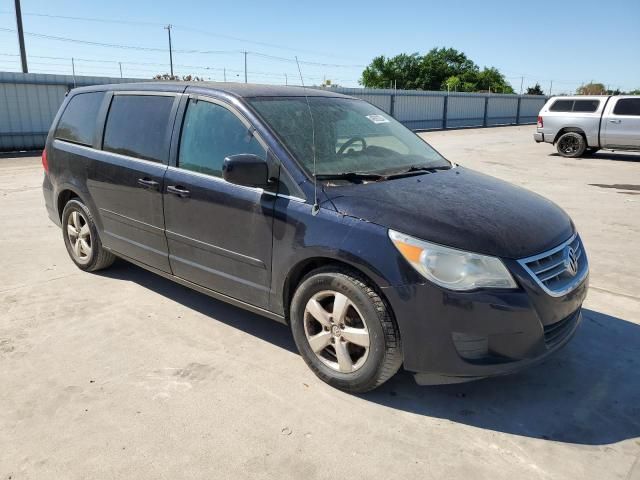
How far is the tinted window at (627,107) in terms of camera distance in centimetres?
1476

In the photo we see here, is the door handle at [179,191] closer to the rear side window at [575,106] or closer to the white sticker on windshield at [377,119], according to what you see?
the white sticker on windshield at [377,119]

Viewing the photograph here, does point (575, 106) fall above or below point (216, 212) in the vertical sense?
above

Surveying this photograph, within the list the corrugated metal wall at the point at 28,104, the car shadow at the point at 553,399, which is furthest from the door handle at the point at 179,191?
the corrugated metal wall at the point at 28,104

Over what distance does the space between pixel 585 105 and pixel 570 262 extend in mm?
14680

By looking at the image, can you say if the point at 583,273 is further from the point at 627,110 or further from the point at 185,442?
the point at 627,110

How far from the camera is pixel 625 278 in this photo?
5.11 metres

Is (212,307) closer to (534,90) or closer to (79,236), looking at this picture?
(79,236)

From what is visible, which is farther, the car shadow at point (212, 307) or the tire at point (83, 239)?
the tire at point (83, 239)

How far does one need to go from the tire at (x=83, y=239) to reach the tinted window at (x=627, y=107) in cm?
1484

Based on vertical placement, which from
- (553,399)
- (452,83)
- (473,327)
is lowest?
(553,399)

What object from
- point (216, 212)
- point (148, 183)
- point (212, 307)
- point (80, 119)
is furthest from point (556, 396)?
point (80, 119)

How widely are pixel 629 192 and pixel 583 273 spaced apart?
8.23 m

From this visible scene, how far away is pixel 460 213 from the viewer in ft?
9.65

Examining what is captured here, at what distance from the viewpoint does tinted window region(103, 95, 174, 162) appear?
157 inches
